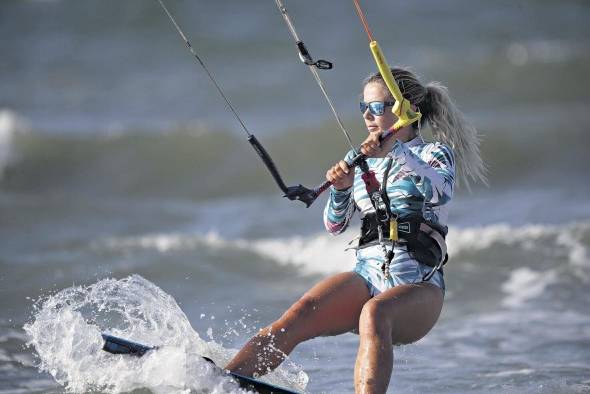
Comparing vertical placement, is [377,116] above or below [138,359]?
above

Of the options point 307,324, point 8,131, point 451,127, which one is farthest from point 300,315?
point 8,131

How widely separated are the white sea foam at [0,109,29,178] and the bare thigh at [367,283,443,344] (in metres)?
11.8

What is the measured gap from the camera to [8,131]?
59.4ft

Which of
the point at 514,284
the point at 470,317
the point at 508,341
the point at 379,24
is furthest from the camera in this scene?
the point at 379,24

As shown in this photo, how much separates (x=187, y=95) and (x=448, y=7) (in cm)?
625

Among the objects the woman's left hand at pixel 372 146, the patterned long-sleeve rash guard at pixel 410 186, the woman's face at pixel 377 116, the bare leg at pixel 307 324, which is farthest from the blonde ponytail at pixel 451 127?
the bare leg at pixel 307 324

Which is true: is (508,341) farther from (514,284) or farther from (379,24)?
(379,24)

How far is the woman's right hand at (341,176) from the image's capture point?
206 inches

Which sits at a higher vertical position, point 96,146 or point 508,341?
point 96,146

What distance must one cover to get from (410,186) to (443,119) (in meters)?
0.51

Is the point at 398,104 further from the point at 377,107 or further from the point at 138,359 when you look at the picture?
the point at 138,359

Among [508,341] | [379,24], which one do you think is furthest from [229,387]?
[379,24]

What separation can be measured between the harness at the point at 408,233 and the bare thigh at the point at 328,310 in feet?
0.67

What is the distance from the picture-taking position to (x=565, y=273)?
397 inches
